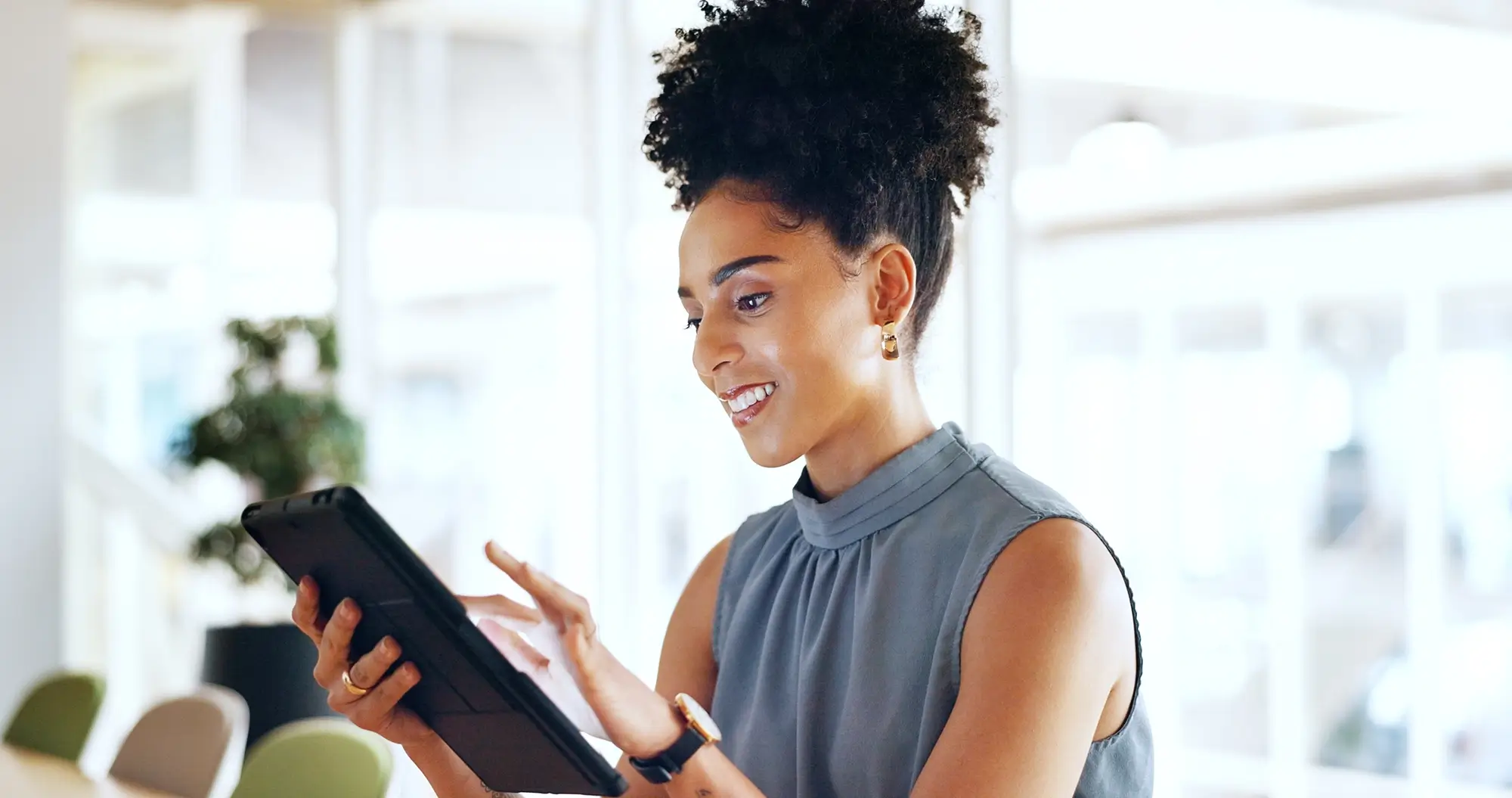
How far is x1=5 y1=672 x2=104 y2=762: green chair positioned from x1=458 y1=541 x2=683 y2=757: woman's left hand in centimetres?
206

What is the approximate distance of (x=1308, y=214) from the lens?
2281 mm

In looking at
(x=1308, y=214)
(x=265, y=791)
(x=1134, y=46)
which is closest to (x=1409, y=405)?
(x=1308, y=214)

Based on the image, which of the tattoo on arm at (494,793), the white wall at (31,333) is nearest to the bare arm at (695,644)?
the tattoo on arm at (494,793)

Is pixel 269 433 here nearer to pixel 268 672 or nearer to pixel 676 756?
pixel 268 672

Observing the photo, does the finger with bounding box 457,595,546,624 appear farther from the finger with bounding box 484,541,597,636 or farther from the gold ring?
the gold ring

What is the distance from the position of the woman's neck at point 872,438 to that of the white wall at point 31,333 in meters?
3.86

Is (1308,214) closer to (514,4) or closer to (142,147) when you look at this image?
(514,4)

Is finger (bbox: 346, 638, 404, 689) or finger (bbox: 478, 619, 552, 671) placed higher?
finger (bbox: 478, 619, 552, 671)

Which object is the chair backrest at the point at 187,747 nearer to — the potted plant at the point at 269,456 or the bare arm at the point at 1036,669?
the potted plant at the point at 269,456

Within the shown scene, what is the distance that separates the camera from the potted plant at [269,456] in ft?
12.7

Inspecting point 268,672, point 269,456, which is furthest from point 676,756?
point 269,456

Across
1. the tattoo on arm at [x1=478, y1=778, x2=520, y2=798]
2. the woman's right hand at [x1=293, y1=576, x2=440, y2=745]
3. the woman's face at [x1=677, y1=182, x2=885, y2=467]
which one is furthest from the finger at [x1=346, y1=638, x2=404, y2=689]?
the woman's face at [x1=677, y1=182, x2=885, y2=467]

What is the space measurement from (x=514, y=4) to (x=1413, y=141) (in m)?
3.01

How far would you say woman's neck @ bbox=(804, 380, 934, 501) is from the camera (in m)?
1.56
